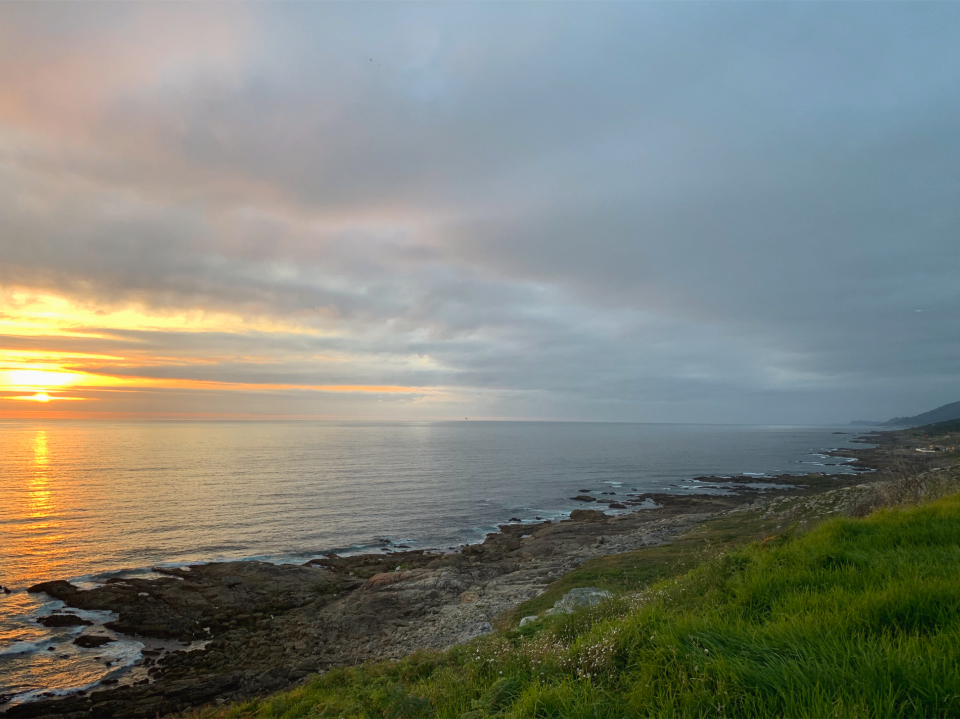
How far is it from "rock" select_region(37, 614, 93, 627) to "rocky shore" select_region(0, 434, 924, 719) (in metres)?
1.32

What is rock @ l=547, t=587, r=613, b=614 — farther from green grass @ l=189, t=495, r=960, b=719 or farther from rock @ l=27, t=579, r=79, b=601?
rock @ l=27, t=579, r=79, b=601

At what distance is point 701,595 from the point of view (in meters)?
8.70

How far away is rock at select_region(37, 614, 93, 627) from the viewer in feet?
81.4

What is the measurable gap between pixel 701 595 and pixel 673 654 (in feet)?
13.6

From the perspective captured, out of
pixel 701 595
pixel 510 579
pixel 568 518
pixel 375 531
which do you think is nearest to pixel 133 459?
pixel 375 531

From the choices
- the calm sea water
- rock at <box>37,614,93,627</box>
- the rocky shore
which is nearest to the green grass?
the rocky shore

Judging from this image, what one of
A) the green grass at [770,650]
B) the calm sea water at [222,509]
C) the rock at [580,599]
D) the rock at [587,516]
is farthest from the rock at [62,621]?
the rock at [587,516]

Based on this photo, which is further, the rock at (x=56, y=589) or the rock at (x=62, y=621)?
the rock at (x=56, y=589)

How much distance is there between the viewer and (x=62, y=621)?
25.1 meters

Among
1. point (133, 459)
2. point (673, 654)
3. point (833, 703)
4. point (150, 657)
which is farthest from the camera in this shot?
point (133, 459)

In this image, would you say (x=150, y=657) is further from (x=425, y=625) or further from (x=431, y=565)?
(x=431, y=565)

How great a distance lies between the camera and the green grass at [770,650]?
4.17m

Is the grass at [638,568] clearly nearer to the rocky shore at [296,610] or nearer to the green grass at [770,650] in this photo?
the rocky shore at [296,610]

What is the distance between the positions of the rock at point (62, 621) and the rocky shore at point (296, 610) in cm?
132
